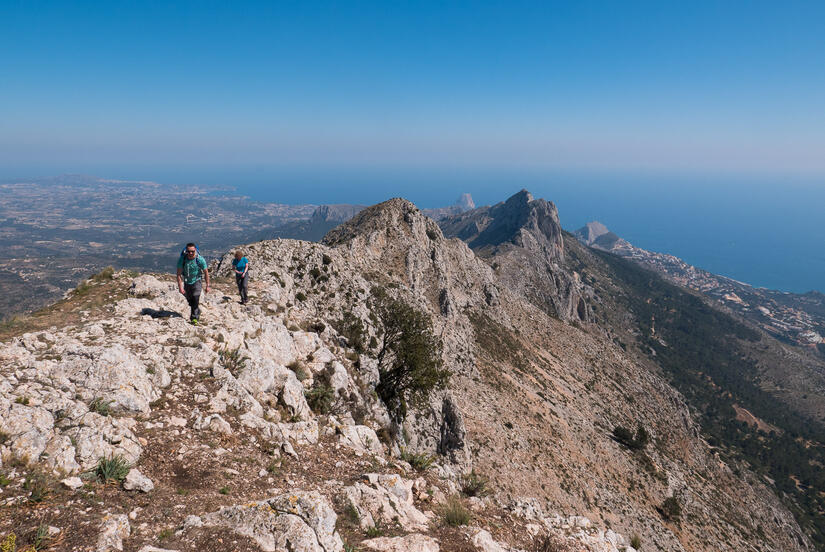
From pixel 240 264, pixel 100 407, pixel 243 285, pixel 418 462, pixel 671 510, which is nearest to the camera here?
pixel 100 407

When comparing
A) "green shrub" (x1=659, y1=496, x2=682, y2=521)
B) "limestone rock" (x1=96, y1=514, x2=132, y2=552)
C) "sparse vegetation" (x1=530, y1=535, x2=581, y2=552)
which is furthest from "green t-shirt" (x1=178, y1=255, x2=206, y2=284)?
"green shrub" (x1=659, y1=496, x2=682, y2=521)

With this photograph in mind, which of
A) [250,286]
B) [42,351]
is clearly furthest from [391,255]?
[42,351]

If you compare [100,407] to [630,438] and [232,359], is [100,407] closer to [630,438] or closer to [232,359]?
[232,359]

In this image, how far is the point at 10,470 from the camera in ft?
22.6

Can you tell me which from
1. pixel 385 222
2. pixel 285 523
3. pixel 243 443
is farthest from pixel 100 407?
pixel 385 222

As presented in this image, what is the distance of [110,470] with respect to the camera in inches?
298

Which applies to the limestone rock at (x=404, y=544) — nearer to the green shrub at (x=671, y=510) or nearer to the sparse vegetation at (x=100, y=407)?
the sparse vegetation at (x=100, y=407)

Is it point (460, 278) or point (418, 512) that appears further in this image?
point (460, 278)

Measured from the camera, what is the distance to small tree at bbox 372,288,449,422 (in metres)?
24.0

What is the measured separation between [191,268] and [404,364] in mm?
15457

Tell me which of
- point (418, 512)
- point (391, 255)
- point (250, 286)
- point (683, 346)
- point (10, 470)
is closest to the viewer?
point (10, 470)

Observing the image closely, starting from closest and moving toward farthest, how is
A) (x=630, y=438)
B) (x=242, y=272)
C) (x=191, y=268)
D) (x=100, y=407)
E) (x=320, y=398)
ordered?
(x=100, y=407) → (x=191, y=268) → (x=320, y=398) → (x=242, y=272) → (x=630, y=438)

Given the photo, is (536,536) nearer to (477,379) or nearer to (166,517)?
(166,517)

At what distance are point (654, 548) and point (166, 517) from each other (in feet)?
147
